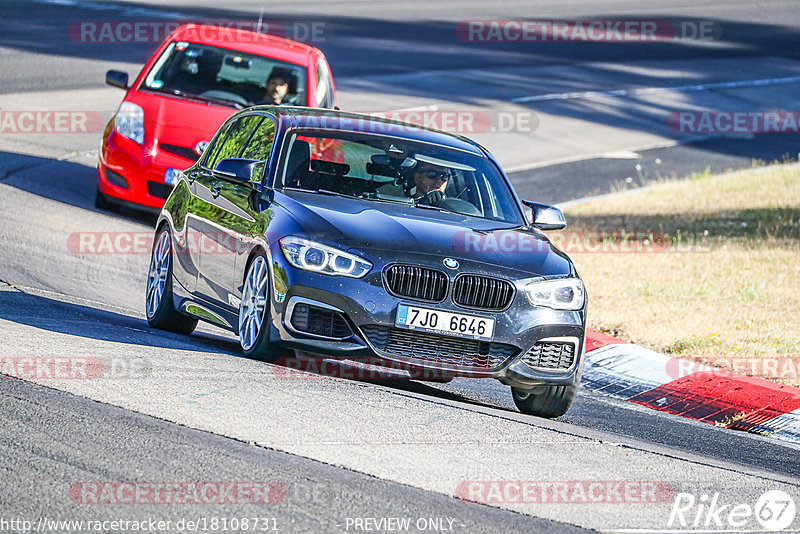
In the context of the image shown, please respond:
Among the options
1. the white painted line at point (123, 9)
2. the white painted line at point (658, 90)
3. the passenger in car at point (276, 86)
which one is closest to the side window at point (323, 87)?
the passenger in car at point (276, 86)

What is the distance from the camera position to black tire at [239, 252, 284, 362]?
8.06 metres

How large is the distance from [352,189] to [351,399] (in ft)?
6.17

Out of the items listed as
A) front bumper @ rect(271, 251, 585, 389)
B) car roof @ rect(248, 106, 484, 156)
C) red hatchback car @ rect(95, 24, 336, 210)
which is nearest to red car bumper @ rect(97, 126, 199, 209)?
red hatchback car @ rect(95, 24, 336, 210)

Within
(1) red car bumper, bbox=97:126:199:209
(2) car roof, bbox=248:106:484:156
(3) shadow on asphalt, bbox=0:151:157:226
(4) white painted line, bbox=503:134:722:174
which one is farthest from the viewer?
(4) white painted line, bbox=503:134:722:174

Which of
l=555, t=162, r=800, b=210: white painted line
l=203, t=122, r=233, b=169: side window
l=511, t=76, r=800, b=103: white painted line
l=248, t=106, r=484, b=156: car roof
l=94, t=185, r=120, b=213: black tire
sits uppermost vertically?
l=248, t=106, r=484, b=156: car roof

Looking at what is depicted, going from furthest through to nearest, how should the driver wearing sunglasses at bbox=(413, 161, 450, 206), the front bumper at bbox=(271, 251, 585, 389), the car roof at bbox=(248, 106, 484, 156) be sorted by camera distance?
the car roof at bbox=(248, 106, 484, 156) → the driver wearing sunglasses at bbox=(413, 161, 450, 206) → the front bumper at bbox=(271, 251, 585, 389)

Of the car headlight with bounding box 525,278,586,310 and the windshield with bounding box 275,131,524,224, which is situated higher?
the windshield with bounding box 275,131,524,224

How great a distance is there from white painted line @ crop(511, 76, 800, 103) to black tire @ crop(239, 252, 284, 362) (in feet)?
60.2

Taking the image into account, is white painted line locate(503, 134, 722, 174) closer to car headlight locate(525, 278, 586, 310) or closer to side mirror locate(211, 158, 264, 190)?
side mirror locate(211, 158, 264, 190)

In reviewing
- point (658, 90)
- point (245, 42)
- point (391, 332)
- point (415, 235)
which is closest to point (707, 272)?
point (245, 42)

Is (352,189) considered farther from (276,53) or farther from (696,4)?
(696,4)

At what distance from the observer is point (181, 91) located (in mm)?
14859

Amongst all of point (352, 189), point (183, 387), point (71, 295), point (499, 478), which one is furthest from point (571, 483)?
point (71, 295)

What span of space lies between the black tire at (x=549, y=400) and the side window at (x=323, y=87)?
276 inches
